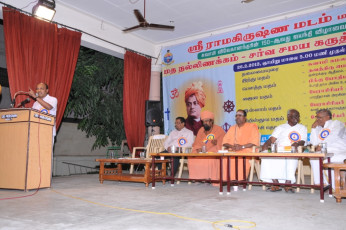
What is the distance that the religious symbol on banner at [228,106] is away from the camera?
6.28 metres

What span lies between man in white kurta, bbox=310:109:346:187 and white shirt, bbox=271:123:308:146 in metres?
0.16

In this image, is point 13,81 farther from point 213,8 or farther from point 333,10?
point 333,10

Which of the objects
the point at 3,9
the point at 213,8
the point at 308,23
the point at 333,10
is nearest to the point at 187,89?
the point at 213,8

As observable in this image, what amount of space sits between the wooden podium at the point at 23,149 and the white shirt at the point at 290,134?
322 centimetres

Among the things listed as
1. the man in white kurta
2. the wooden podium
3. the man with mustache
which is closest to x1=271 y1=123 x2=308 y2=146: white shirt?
the man in white kurta

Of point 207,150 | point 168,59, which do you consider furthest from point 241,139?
point 168,59

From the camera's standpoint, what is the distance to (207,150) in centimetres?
510

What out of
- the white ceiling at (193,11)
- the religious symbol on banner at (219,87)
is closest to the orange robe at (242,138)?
the religious symbol on banner at (219,87)

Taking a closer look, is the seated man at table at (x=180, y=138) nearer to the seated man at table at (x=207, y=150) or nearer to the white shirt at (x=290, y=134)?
the seated man at table at (x=207, y=150)

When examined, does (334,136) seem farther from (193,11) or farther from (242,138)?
(193,11)

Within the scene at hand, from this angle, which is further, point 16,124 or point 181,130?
point 181,130

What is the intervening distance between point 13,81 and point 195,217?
372 centimetres

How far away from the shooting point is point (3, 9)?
472 centimetres

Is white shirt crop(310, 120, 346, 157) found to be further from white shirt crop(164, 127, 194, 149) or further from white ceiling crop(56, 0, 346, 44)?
white ceiling crop(56, 0, 346, 44)
